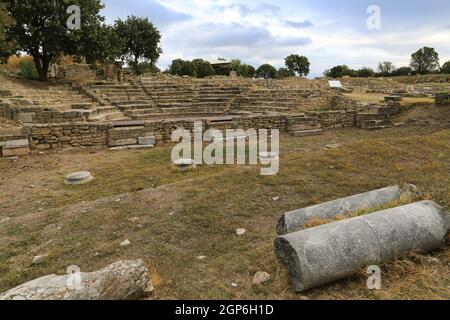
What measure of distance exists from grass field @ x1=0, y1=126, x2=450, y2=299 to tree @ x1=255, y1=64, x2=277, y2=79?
Result: 2104 inches

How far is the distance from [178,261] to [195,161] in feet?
16.8

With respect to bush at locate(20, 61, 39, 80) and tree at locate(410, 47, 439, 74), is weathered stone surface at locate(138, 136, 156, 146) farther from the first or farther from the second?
tree at locate(410, 47, 439, 74)

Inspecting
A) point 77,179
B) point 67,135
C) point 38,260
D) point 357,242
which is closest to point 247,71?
point 67,135

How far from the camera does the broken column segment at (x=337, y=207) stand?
3892mm

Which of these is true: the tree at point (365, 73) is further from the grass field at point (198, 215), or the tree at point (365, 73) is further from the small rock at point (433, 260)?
the small rock at point (433, 260)

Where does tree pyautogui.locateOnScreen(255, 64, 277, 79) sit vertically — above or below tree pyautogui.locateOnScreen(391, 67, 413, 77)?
above

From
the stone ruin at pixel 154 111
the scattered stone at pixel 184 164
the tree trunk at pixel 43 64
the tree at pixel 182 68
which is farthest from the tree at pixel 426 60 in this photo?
the scattered stone at pixel 184 164

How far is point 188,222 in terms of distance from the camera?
183 inches

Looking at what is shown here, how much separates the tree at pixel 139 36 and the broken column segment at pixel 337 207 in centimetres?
3487

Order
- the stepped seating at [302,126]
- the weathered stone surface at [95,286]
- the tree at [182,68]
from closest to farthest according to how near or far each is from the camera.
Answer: the weathered stone surface at [95,286] < the stepped seating at [302,126] < the tree at [182,68]

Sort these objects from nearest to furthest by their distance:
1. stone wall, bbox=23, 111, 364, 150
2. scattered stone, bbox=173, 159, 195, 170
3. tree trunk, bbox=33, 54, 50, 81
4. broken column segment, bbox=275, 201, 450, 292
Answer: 1. broken column segment, bbox=275, 201, 450, 292
2. scattered stone, bbox=173, 159, 195, 170
3. stone wall, bbox=23, 111, 364, 150
4. tree trunk, bbox=33, 54, 50, 81

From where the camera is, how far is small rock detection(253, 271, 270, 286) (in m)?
3.12

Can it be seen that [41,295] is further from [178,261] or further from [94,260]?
[178,261]

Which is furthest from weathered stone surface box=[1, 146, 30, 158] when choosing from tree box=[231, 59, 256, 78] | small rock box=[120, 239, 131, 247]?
tree box=[231, 59, 256, 78]
